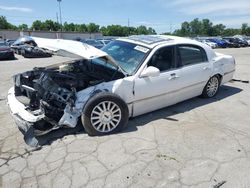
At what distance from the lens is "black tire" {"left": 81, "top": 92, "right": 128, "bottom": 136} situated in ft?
11.8

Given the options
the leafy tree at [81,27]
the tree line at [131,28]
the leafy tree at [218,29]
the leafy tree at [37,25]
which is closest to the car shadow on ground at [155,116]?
the tree line at [131,28]

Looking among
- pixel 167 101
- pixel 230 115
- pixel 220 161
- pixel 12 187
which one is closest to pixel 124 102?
pixel 167 101

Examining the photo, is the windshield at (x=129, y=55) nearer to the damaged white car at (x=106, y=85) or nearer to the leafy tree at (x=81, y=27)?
the damaged white car at (x=106, y=85)

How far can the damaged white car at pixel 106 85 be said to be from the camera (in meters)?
3.64

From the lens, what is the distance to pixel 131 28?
101 meters

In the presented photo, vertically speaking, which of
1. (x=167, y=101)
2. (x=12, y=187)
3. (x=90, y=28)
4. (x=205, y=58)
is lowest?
(x=12, y=187)

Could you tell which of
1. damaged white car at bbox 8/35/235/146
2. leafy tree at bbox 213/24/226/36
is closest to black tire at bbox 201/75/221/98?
damaged white car at bbox 8/35/235/146

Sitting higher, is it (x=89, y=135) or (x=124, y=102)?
(x=124, y=102)

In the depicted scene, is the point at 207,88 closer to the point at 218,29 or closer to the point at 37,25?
the point at 37,25

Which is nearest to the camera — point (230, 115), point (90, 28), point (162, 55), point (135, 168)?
point (135, 168)

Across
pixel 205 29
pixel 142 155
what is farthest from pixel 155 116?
pixel 205 29

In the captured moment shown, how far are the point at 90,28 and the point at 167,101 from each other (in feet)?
332

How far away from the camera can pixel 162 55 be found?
4449 mm

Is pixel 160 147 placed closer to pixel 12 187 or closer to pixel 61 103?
pixel 61 103
